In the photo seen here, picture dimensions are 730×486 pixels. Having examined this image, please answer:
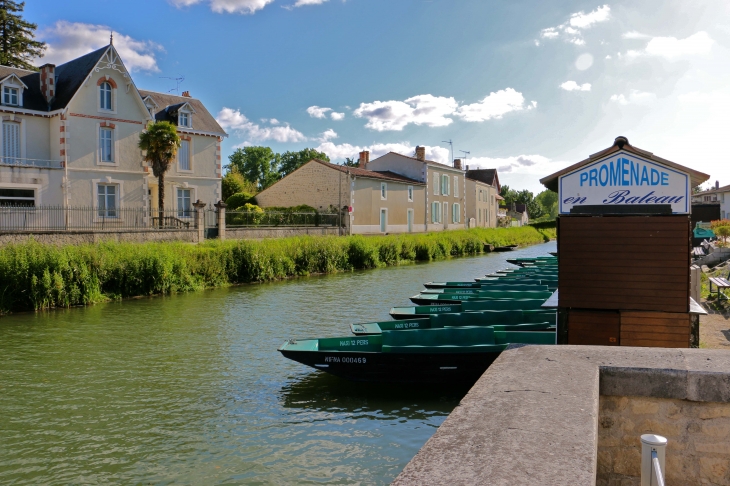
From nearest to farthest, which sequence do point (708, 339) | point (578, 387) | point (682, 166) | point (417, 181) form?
point (578, 387) < point (682, 166) < point (708, 339) < point (417, 181)

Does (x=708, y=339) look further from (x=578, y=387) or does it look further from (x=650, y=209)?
(x=578, y=387)

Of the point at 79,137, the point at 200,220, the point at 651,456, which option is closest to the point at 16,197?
the point at 79,137

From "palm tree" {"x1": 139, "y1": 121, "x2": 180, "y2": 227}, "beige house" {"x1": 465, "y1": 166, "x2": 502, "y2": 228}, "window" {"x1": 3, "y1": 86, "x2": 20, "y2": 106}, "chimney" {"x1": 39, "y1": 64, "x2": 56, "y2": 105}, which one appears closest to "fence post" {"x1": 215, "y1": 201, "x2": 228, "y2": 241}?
"palm tree" {"x1": 139, "y1": 121, "x2": 180, "y2": 227}

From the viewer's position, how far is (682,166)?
21.7ft

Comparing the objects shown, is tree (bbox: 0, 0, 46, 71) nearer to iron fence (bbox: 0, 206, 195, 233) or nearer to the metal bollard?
iron fence (bbox: 0, 206, 195, 233)

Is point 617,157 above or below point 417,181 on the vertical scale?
below

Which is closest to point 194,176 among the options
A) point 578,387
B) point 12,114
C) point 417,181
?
point 12,114

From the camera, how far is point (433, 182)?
48.8m

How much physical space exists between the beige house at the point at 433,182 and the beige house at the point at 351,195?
2.70 meters

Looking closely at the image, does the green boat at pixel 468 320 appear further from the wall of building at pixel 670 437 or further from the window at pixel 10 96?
the window at pixel 10 96

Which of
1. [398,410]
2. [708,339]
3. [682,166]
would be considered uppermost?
[682,166]

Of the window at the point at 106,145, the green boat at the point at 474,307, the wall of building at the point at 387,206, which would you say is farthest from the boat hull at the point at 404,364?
the wall of building at the point at 387,206

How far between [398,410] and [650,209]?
12.9ft

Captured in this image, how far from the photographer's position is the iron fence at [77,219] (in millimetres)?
22725
